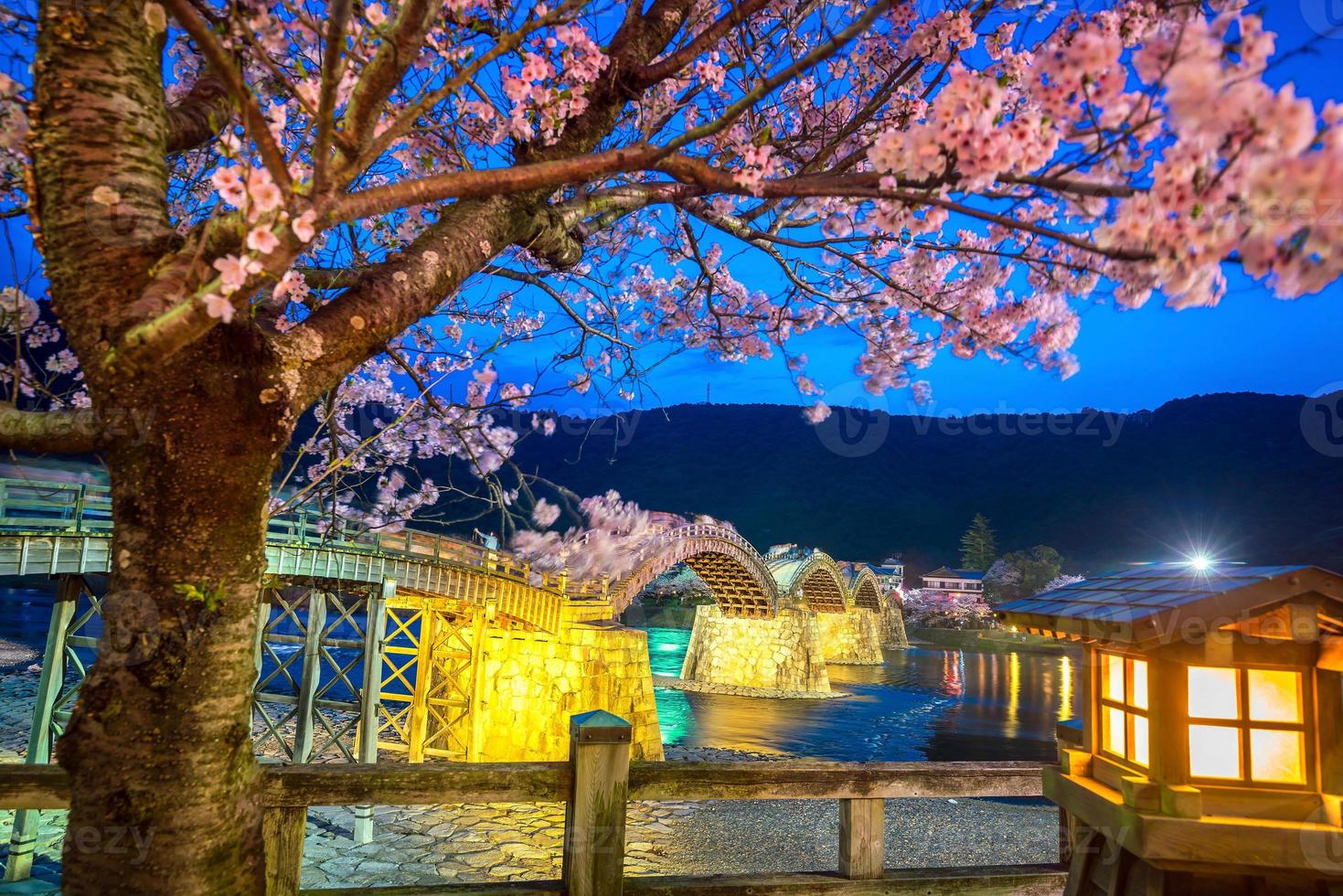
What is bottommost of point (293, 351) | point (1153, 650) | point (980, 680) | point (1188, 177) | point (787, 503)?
point (980, 680)

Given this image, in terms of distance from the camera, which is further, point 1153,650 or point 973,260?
point 973,260

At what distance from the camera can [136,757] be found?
2.14 meters

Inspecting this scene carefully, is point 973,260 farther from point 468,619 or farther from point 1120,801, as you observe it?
point 468,619

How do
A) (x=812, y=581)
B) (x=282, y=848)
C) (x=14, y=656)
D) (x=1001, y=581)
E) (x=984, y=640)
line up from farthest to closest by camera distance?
1. (x=1001, y=581)
2. (x=984, y=640)
3. (x=812, y=581)
4. (x=14, y=656)
5. (x=282, y=848)

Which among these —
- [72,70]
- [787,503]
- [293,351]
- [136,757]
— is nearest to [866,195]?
[293,351]

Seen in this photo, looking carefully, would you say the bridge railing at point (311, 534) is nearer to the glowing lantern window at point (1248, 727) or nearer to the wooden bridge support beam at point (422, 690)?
the wooden bridge support beam at point (422, 690)

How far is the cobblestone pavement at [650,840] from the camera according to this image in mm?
9711

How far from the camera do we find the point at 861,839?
343 cm

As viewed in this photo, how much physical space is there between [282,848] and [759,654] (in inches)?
1276

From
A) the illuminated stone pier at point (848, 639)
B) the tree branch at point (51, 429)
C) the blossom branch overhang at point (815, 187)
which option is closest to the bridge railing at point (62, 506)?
the tree branch at point (51, 429)

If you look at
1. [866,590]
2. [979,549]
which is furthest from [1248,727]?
[979,549]

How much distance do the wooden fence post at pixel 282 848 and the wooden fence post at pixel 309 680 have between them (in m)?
10.3

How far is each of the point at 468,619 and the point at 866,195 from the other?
639 inches

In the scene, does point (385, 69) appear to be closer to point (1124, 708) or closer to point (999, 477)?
point (1124, 708)
